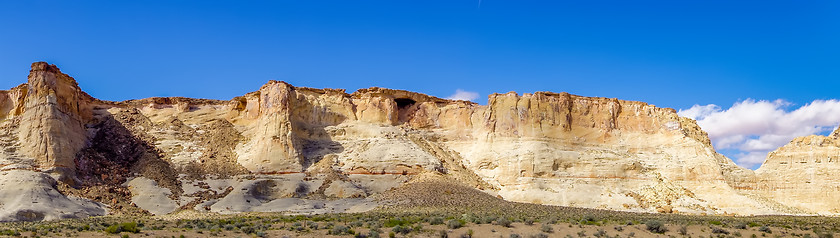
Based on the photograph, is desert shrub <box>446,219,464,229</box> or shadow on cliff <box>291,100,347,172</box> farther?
shadow on cliff <box>291,100,347,172</box>

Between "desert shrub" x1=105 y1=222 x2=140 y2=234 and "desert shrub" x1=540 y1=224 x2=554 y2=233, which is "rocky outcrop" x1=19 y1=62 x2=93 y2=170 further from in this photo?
"desert shrub" x1=540 y1=224 x2=554 y2=233

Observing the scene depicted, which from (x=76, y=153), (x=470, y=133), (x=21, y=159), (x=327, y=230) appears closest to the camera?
(x=327, y=230)

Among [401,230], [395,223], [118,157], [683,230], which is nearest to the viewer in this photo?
[401,230]

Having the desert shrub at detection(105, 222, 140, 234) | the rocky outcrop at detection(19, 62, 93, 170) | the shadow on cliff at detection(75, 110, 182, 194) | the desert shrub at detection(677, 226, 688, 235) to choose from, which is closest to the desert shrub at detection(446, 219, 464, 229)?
the desert shrub at detection(677, 226, 688, 235)

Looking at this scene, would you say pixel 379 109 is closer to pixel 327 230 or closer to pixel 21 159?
pixel 21 159

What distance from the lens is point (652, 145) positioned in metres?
54.7

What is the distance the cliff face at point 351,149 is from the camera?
4522 cm

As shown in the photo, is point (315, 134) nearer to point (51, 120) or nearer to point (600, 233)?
point (51, 120)

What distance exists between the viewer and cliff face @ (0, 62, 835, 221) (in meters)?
45.2

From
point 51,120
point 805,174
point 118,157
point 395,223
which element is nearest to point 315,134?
point 118,157

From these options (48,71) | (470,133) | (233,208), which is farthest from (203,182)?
(470,133)

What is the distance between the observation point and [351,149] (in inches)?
2120

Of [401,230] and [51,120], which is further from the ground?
[51,120]

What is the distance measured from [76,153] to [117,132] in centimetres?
626
